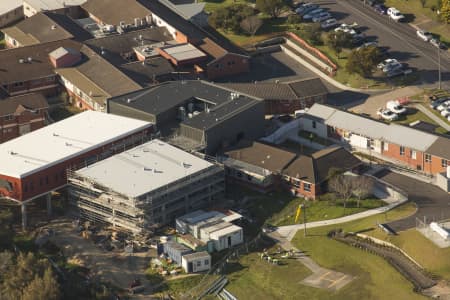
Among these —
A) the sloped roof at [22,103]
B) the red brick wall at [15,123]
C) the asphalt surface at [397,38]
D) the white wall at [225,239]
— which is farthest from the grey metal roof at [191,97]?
the asphalt surface at [397,38]

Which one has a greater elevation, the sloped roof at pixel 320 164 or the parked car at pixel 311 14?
the parked car at pixel 311 14

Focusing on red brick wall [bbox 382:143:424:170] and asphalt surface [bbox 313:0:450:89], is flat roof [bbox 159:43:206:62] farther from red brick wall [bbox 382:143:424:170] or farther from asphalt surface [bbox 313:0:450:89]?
red brick wall [bbox 382:143:424:170]

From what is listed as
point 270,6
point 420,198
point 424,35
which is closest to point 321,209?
point 420,198

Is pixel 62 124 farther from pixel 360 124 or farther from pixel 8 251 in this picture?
pixel 360 124

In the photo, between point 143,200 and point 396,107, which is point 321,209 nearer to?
point 143,200

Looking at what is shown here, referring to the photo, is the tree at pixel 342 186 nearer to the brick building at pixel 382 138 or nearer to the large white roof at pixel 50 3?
the brick building at pixel 382 138

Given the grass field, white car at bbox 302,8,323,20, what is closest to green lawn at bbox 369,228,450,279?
the grass field
